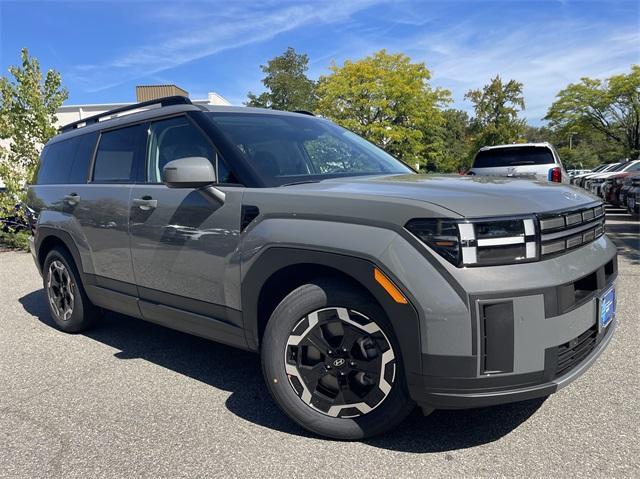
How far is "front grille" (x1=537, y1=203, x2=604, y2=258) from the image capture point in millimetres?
2286

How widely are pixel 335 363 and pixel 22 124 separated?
35.7 ft

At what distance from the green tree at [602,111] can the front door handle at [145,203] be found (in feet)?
114

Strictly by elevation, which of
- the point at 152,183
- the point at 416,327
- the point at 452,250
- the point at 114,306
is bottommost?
the point at 114,306

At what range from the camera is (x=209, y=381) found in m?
3.52

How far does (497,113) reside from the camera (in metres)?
30.3

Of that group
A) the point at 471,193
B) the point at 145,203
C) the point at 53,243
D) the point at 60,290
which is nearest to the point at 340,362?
the point at 471,193

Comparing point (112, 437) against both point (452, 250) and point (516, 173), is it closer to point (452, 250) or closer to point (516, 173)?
point (452, 250)

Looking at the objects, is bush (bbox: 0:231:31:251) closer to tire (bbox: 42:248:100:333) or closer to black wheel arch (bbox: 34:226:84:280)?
black wheel arch (bbox: 34:226:84:280)

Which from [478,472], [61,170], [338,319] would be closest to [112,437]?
[338,319]

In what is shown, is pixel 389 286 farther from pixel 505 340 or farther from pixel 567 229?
pixel 567 229

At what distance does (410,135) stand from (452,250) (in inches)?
815

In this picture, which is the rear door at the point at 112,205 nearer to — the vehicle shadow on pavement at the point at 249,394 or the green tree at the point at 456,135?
the vehicle shadow on pavement at the point at 249,394

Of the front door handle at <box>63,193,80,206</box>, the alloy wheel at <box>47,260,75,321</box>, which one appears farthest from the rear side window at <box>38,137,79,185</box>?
the alloy wheel at <box>47,260,75,321</box>

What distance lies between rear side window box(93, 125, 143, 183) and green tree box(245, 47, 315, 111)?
34746 millimetres
